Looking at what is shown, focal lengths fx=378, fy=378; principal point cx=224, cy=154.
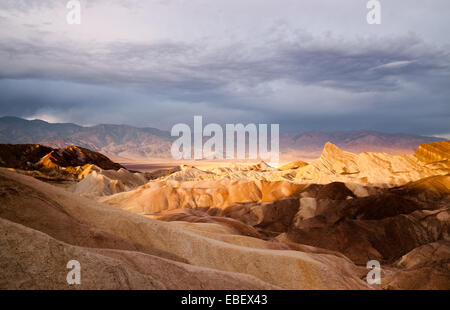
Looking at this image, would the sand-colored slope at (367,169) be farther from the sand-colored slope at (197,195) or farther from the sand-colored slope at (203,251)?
the sand-colored slope at (203,251)

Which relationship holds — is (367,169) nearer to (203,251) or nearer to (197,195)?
(197,195)

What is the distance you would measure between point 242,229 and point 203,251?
562 inches

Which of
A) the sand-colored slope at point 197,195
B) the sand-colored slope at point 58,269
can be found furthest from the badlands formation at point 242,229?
the sand-colored slope at point 197,195

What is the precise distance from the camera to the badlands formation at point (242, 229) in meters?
9.96

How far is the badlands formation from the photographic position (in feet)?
32.7

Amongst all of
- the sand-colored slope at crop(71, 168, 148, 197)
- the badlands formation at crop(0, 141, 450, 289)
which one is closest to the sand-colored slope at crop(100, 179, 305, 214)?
the badlands formation at crop(0, 141, 450, 289)

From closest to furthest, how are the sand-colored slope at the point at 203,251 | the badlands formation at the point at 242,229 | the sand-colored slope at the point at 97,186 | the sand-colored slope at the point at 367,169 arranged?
the badlands formation at the point at 242,229 < the sand-colored slope at the point at 203,251 < the sand-colored slope at the point at 367,169 < the sand-colored slope at the point at 97,186

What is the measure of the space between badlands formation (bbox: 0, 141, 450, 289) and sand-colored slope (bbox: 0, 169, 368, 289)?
67mm

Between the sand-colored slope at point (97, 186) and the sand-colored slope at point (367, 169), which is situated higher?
the sand-colored slope at point (367, 169)

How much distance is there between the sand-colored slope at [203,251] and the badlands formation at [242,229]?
0.22 feet

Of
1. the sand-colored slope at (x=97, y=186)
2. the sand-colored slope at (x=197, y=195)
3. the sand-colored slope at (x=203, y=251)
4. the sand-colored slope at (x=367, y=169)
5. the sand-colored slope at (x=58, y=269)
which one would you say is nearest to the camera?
the sand-colored slope at (x=58, y=269)

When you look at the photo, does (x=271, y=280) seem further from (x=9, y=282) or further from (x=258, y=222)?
(x=258, y=222)

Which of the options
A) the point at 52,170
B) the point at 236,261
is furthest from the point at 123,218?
the point at 52,170
